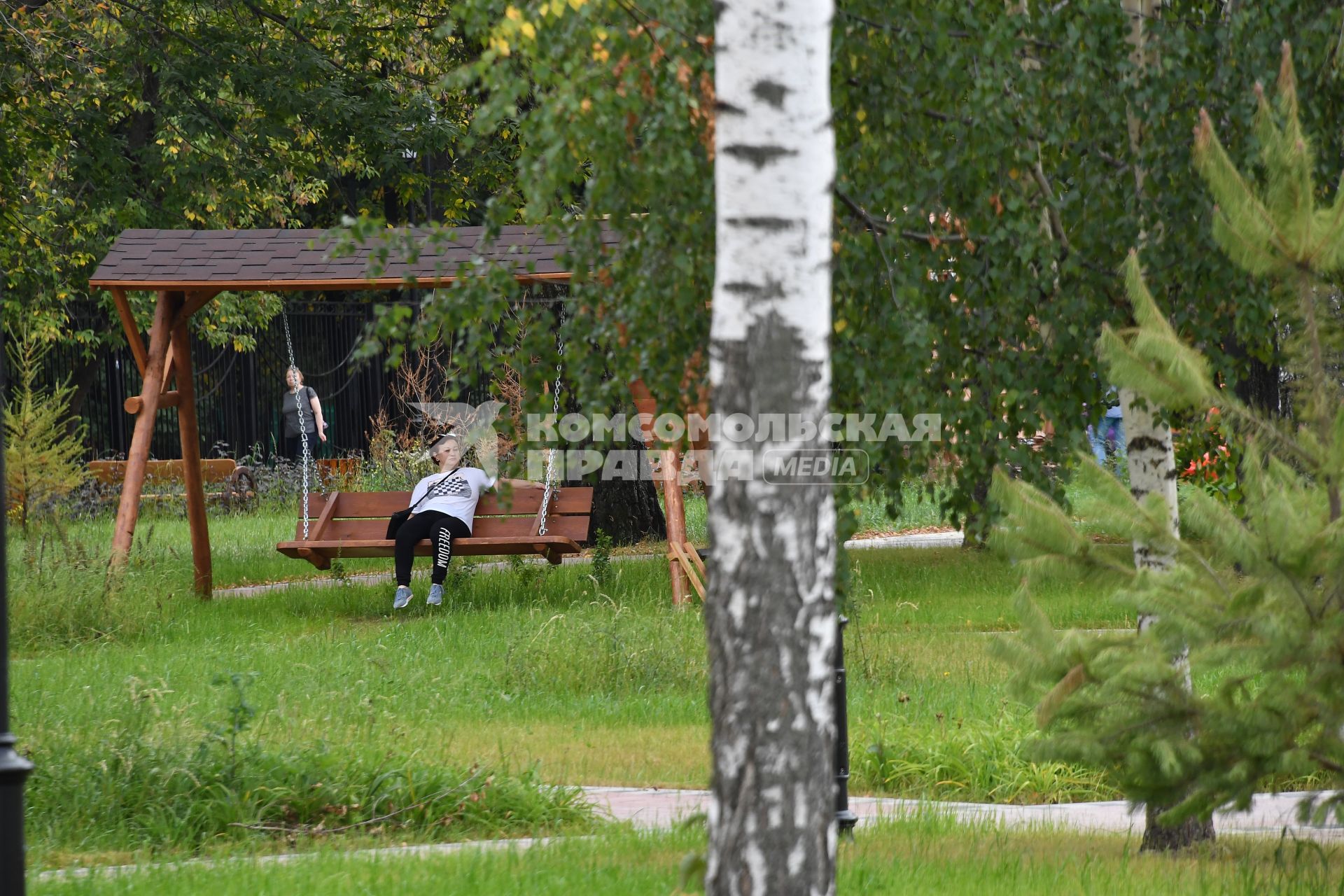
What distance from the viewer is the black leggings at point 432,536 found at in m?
10.9

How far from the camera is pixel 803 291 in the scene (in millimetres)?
3104

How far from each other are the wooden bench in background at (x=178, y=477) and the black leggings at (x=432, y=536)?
7451mm

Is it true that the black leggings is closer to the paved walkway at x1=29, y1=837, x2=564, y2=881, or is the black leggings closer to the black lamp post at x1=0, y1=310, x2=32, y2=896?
the paved walkway at x1=29, y1=837, x2=564, y2=881

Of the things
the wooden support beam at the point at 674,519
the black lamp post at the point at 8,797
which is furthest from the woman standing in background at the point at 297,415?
the black lamp post at the point at 8,797

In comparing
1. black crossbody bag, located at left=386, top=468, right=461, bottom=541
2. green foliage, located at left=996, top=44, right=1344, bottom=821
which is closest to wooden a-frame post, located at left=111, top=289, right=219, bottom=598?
black crossbody bag, located at left=386, top=468, right=461, bottom=541

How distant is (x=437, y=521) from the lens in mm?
10969

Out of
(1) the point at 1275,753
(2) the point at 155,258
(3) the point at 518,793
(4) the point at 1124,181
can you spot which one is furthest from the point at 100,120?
(1) the point at 1275,753

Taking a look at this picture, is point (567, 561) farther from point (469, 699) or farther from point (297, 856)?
point (297, 856)

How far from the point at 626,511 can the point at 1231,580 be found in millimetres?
11664

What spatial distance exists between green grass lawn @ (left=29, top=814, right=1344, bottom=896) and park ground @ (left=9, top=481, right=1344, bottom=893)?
0.05ft

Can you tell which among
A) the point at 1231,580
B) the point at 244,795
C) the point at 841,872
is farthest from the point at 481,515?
the point at 1231,580

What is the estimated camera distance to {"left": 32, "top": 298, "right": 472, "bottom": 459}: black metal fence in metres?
21.5

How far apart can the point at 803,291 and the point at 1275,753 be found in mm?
1745

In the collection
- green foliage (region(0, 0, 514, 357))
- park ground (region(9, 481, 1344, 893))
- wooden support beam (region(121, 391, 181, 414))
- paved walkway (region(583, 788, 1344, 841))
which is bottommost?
paved walkway (region(583, 788, 1344, 841))
